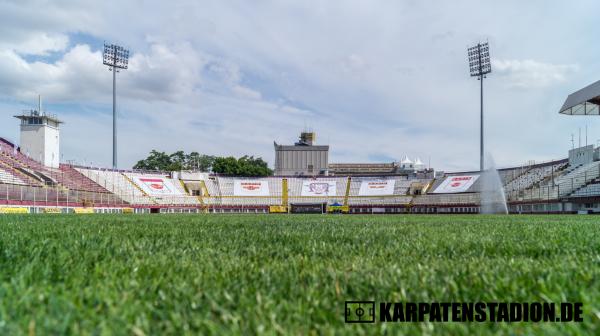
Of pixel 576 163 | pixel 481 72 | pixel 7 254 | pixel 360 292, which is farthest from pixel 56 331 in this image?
pixel 481 72

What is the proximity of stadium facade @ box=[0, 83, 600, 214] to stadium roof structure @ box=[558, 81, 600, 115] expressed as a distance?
0.08 metres

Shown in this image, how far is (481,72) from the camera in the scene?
55.8 metres

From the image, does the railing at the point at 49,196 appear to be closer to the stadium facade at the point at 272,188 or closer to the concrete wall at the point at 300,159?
the stadium facade at the point at 272,188

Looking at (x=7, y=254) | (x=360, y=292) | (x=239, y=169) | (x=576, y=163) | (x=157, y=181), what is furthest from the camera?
(x=239, y=169)

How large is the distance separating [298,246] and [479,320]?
2.42 m

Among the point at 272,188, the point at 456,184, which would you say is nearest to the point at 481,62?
the point at 456,184

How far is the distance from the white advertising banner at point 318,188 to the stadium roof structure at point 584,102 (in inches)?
1375

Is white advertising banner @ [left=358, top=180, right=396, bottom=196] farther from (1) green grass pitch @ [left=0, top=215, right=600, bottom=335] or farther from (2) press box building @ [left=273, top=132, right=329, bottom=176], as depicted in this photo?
(1) green grass pitch @ [left=0, top=215, right=600, bottom=335]

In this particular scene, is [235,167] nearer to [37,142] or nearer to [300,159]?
[300,159]

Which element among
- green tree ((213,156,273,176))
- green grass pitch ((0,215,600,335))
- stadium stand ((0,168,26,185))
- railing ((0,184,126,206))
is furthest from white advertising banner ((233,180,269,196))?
green grass pitch ((0,215,600,335))

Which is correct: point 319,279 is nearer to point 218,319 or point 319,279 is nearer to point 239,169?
point 218,319

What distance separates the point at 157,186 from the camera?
59.9 m

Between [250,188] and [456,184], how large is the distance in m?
29.8

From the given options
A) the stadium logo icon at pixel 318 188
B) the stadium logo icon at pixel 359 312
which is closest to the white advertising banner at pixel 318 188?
the stadium logo icon at pixel 318 188
